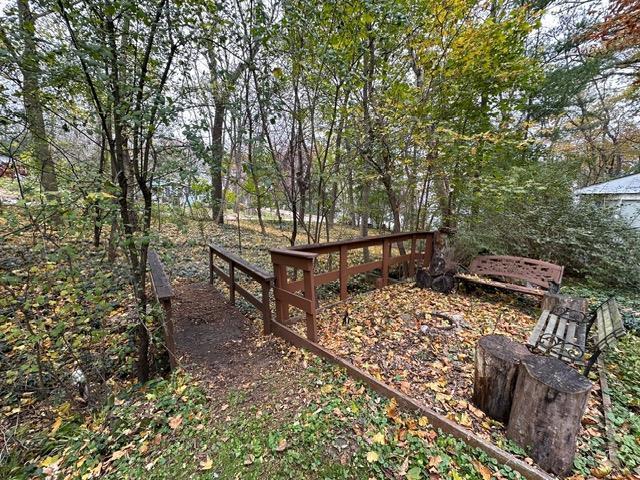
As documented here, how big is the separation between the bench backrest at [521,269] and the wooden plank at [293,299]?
3636 millimetres

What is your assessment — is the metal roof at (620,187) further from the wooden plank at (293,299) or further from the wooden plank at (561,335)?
the wooden plank at (293,299)

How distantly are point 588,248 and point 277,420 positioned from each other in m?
6.23

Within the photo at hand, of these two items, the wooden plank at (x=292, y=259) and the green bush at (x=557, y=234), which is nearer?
the wooden plank at (x=292, y=259)

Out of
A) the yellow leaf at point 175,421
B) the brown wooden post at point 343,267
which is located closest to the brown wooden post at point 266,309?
the brown wooden post at point 343,267

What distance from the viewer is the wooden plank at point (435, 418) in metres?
1.58

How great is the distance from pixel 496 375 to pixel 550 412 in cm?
37

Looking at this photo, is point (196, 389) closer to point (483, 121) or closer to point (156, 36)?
point (156, 36)

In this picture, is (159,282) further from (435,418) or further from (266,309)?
(435,418)

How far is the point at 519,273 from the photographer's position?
4.35 m

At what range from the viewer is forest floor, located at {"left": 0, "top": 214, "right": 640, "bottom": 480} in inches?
67.6

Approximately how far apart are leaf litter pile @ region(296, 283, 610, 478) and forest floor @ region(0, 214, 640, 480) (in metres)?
0.03

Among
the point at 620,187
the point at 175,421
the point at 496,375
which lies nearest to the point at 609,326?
the point at 496,375

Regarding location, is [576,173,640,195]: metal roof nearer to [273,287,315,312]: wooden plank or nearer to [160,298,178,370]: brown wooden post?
[273,287,315,312]: wooden plank

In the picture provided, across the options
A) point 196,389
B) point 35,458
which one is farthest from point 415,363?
point 35,458
